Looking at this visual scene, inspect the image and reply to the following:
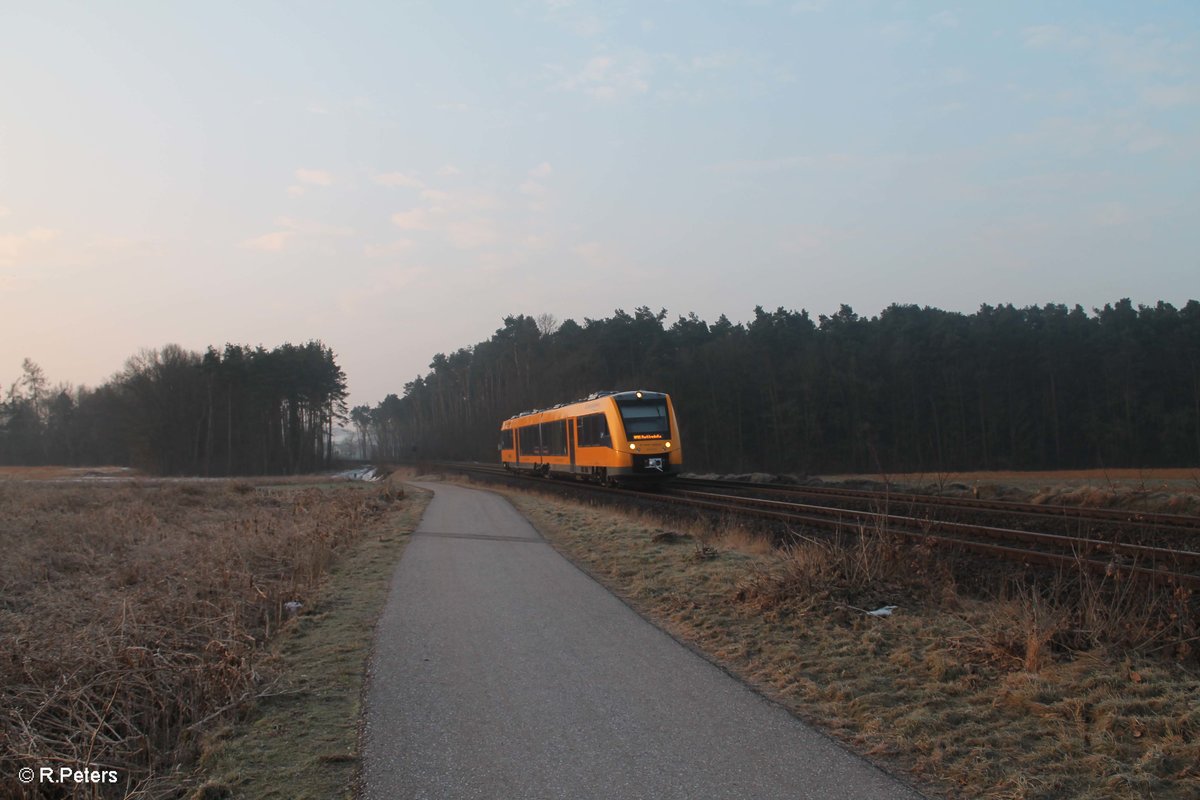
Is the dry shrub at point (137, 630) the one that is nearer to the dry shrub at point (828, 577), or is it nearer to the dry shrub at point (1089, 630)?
the dry shrub at point (828, 577)

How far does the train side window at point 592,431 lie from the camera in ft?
98.8

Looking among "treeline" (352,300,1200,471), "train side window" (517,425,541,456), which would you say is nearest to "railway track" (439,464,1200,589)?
"train side window" (517,425,541,456)

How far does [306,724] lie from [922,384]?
208 ft

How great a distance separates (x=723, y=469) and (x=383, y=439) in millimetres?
125543

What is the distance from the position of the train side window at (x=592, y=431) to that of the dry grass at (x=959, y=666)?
18849 mm

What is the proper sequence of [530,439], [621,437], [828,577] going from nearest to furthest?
[828,577] < [621,437] < [530,439]

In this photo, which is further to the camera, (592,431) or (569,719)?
(592,431)

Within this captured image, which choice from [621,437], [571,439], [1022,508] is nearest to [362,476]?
[571,439]

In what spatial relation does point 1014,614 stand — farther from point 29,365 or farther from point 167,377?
point 29,365

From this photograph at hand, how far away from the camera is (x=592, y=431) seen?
31.6 meters

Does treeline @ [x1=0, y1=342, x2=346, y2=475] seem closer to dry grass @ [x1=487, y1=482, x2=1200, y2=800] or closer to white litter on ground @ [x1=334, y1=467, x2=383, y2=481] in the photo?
white litter on ground @ [x1=334, y1=467, x2=383, y2=481]

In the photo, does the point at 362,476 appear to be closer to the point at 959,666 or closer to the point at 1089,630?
the point at 959,666

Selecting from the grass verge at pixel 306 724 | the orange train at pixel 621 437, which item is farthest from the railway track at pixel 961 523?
the grass verge at pixel 306 724

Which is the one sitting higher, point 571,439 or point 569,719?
point 571,439
